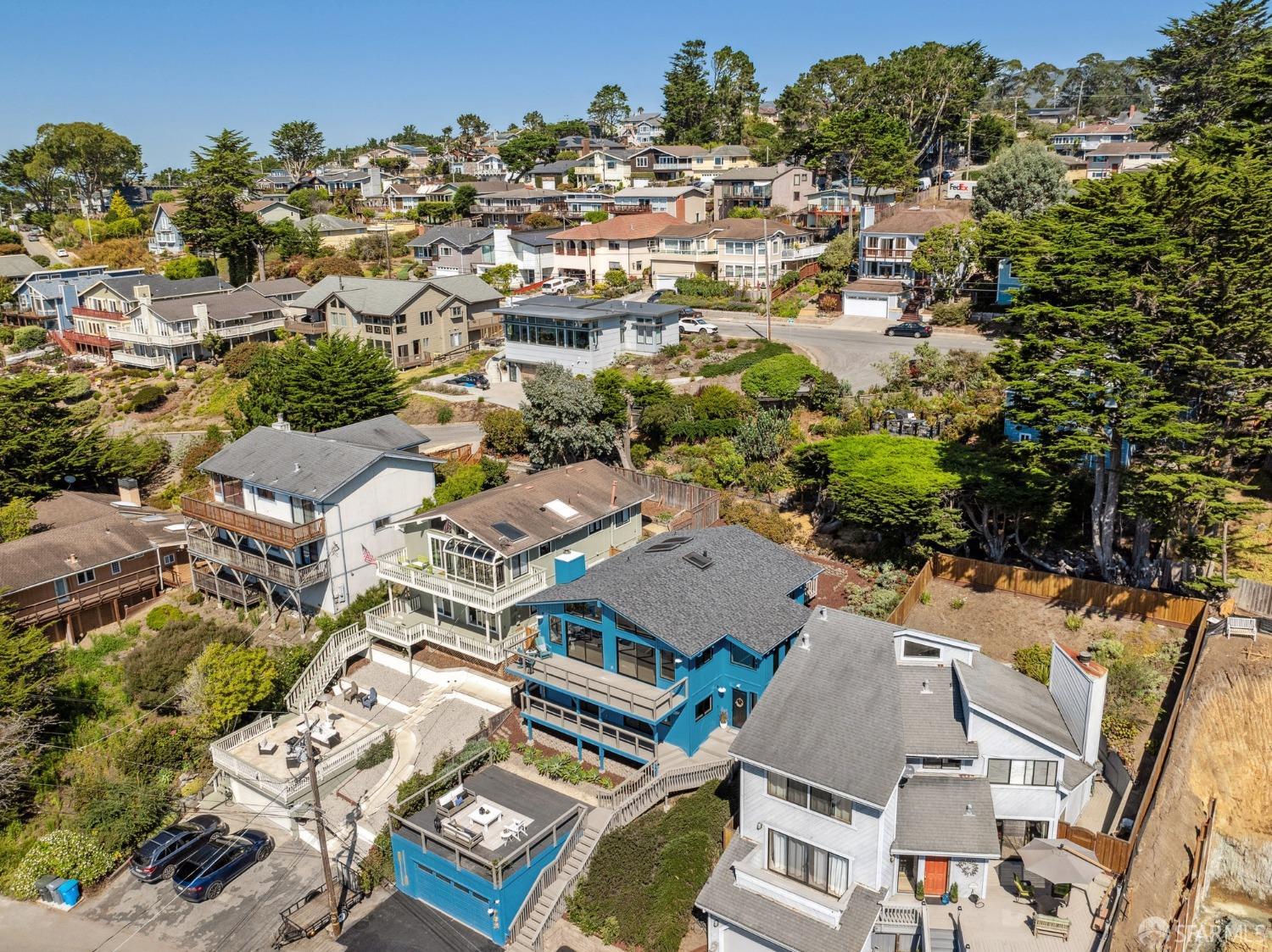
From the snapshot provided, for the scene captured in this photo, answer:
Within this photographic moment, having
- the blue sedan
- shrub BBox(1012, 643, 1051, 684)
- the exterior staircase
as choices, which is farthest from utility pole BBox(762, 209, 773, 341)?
the blue sedan

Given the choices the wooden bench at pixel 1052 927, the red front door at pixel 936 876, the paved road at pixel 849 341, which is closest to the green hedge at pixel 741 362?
the paved road at pixel 849 341

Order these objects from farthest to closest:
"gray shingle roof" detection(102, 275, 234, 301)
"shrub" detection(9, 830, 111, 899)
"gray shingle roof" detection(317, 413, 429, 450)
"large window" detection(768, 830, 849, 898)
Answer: "gray shingle roof" detection(102, 275, 234, 301), "gray shingle roof" detection(317, 413, 429, 450), "shrub" detection(9, 830, 111, 899), "large window" detection(768, 830, 849, 898)

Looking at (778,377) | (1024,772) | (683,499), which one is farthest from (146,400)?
(1024,772)

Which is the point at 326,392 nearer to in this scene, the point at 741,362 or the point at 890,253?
the point at 741,362

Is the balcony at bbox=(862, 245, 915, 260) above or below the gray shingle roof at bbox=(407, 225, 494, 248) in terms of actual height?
below

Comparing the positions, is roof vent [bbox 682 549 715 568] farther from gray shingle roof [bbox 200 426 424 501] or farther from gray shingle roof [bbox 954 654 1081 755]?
gray shingle roof [bbox 200 426 424 501]

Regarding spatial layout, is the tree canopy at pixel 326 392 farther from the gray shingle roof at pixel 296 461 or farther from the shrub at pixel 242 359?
the shrub at pixel 242 359
